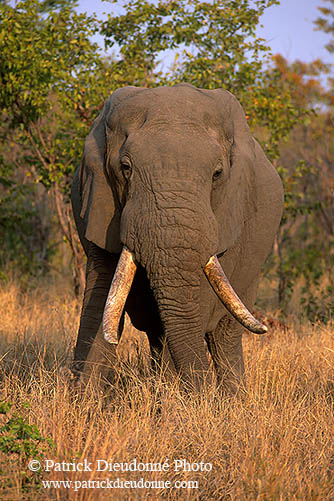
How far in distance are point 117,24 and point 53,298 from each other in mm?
Answer: 3391

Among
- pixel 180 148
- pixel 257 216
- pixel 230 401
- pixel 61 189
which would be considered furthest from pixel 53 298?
pixel 180 148

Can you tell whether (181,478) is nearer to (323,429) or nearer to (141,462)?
(141,462)

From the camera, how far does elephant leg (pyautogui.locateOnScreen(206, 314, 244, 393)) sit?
19.1ft

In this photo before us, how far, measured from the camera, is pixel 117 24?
28.0 feet

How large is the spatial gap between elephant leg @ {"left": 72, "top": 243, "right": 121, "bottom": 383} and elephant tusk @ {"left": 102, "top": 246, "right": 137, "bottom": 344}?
0.63 metres

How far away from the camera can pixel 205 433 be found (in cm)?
397

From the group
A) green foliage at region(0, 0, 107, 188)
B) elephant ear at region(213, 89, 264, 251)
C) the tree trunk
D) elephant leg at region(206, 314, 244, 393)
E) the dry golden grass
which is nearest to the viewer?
the dry golden grass

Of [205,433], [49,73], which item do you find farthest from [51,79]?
[205,433]

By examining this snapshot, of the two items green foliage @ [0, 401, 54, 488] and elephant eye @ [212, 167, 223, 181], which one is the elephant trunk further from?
green foliage @ [0, 401, 54, 488]

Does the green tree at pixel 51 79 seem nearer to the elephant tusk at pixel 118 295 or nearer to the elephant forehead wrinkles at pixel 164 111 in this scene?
the elephant forehead wrinkles at pixel 164 111

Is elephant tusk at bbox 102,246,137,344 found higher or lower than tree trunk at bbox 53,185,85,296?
higher

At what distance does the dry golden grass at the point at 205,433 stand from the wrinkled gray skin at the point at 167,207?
30cm

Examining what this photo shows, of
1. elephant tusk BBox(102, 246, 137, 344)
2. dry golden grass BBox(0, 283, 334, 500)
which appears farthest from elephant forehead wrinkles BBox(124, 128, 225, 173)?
dry golden grass BBox(0, 283, 334, 500)

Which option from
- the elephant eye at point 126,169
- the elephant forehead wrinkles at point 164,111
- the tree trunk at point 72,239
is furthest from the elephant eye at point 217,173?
the tree trunk at point 72,239
